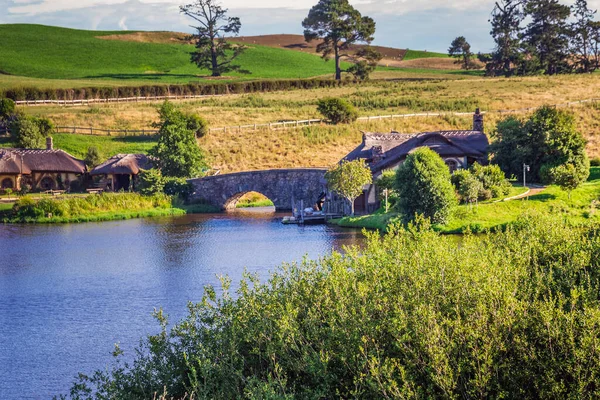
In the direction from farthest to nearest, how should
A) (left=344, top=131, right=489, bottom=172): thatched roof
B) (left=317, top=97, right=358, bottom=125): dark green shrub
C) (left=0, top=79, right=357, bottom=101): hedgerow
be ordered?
1. (left=0, top=79, right=357, bottom=101): hedgerow
2. (left=317, top=97, right=358, bottom=125): dark green shrub
3. (left=344, top=131, right=489, bottom=172): thatched roof

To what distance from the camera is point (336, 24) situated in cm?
10944

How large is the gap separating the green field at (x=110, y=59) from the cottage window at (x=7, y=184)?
46.4 metres

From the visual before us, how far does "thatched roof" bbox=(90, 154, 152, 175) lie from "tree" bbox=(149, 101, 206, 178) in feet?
5.30

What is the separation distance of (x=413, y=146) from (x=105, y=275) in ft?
86.0

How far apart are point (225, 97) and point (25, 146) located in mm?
32317

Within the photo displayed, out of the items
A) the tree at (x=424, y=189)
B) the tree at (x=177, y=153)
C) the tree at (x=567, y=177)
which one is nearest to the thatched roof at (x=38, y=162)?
the tree at (x=177, y=153)

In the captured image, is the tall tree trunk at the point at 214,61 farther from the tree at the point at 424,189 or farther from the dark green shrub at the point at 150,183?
the tree at the point at 424,189

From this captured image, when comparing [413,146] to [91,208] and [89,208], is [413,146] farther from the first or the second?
[89,208]

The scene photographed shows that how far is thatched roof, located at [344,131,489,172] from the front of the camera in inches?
2221

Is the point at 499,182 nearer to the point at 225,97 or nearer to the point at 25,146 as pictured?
the point at 25,146

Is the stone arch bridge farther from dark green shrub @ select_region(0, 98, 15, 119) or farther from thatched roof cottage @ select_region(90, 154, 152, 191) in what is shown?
dark green shrub @ select_region(0, 98, 15, 119)

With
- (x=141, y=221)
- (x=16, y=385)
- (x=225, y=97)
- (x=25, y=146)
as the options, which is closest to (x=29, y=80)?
(x=225, y=97)

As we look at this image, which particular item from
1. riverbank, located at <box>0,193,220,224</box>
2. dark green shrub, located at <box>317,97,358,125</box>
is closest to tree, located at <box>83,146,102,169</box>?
riverbank, located at <box>0,193,220,224</box>

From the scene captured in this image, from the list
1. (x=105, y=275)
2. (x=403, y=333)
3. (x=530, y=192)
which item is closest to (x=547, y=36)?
(x=530, y=192)
